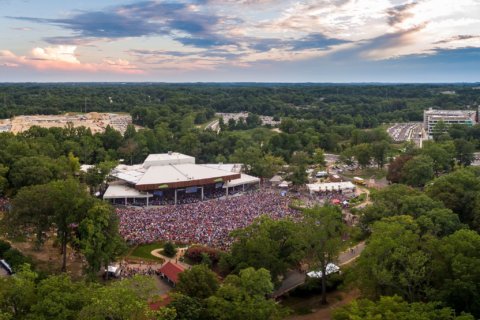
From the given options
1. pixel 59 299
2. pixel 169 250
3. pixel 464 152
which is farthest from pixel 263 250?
pixel 464 152

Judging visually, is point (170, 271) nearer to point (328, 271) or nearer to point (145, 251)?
point (145, 251)

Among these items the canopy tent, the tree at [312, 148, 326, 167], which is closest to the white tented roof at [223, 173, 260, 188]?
the canopy tent

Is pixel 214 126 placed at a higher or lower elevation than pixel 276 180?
higher

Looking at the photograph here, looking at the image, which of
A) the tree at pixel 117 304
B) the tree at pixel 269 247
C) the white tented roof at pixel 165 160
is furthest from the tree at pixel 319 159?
the tree at pixel 117 304

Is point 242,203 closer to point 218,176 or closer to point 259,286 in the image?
point 218,176

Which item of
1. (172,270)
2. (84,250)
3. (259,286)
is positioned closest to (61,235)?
(84,250)
